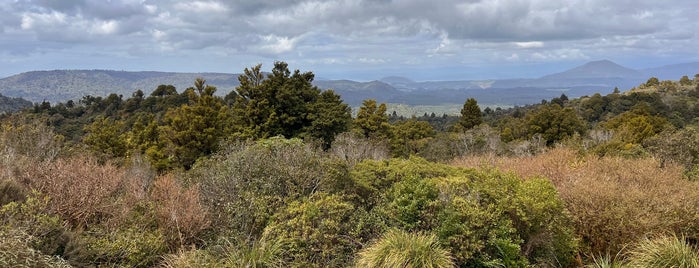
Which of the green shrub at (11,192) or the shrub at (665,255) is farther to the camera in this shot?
the green shrub at (11,192)

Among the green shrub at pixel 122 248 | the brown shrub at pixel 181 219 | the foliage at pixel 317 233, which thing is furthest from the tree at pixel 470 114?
the green shrub at pixel 122 248

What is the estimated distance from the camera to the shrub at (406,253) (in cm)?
576

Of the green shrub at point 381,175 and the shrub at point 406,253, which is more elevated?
the green shrub at point 381,175

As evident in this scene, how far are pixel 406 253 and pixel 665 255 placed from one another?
380cm

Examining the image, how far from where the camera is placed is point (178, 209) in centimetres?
755

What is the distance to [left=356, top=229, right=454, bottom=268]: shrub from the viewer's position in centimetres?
576

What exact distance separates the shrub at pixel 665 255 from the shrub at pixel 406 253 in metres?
2.90

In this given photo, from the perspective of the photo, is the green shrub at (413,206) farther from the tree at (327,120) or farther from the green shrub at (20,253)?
the tree at (327,120)

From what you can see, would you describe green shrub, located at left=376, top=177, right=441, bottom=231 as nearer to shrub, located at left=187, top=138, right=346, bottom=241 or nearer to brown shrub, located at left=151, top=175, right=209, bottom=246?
shrub, located at left=187, top=138, right=346, bottom=241

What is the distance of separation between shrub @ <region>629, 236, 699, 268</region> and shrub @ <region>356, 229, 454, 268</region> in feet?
9.50

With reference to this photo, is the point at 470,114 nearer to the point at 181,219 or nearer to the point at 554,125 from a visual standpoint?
the point at 554,125

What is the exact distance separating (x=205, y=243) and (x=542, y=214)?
5314mm

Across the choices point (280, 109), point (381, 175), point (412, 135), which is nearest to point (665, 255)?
point (381, 175)

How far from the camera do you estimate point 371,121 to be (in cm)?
3259
